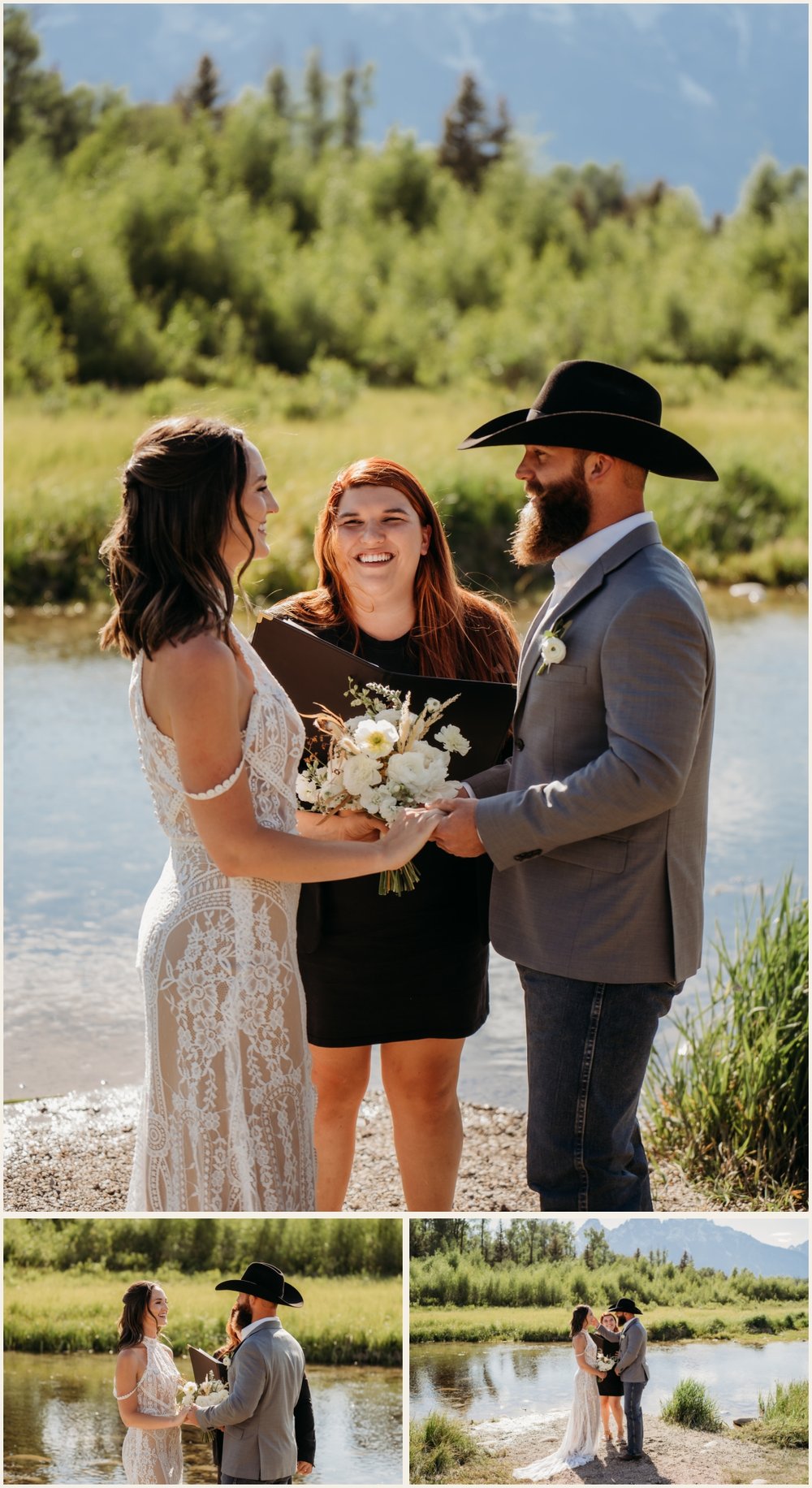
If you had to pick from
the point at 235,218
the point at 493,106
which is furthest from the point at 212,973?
the point at 493,106

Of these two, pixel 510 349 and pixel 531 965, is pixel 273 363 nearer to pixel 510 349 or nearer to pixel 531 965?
pixel 510 349

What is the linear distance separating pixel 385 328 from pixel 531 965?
112ft

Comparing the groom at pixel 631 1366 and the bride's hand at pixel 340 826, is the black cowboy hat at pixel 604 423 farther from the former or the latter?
the groom at pixel 631 1366

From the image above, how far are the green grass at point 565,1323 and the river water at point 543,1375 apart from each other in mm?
19

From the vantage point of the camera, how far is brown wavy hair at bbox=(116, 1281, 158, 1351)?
121 inches

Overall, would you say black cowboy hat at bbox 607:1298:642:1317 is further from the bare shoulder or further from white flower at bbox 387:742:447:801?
the bare shoulder

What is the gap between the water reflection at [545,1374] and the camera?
309 centimetres

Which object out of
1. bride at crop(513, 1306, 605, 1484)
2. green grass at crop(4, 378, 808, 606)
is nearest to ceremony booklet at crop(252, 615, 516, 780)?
bride at crop(513, 1306, 605, 1484)

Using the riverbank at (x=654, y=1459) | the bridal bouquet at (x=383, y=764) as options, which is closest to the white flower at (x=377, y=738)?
the bridal bouquet at (x=383, y=764)

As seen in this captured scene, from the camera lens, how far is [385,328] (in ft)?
118

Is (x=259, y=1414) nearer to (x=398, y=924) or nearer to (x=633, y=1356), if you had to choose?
(x=633, y=1356)

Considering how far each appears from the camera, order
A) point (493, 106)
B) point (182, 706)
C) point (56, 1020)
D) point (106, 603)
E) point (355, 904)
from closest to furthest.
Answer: point (182, 706) → point (355, 904) → point (56, 1020) → point (106, 603) → point (493, 106)

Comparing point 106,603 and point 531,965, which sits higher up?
point 106,603

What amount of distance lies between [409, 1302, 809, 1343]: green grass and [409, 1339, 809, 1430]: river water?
0.8 inches
